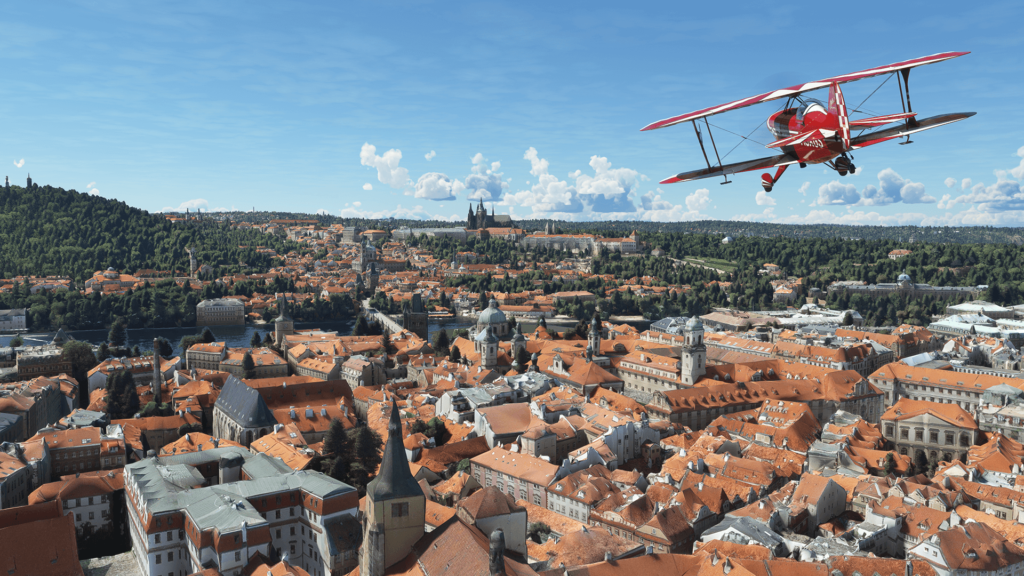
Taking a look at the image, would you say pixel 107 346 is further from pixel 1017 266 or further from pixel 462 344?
pixel 1017 266

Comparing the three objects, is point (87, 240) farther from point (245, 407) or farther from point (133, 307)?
point (245, 407)

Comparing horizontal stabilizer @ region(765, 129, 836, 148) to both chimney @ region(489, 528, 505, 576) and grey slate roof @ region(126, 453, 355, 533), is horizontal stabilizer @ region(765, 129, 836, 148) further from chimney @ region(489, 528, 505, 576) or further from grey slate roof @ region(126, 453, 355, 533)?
grey slate roof @ region(126, 453, 355, 533)

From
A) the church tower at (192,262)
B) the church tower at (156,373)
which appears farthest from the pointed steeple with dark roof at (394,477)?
the church tower at (192,262)

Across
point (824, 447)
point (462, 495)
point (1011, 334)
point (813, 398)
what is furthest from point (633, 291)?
point (462, 495)

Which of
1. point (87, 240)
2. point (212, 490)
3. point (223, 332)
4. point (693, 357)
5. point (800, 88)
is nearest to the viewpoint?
point (800, 88)

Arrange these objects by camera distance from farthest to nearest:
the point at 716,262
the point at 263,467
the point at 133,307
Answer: the point at 716,262 → the point at 133,307 → the point at 263,467

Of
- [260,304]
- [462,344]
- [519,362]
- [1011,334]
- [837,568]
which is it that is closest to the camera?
[837,568]

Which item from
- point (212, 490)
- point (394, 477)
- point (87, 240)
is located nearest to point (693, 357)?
point (212, 490)
